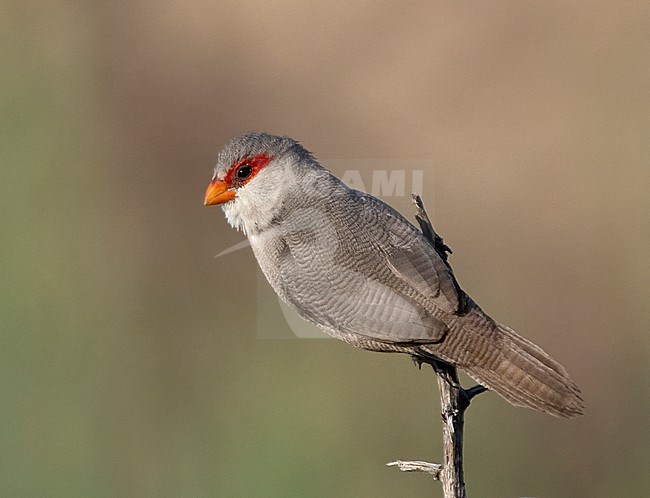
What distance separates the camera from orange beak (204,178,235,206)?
11.0 ft

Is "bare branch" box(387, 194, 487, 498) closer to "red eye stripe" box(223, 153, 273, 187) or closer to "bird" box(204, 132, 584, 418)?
"bird" box(204, 132, 584, 418)

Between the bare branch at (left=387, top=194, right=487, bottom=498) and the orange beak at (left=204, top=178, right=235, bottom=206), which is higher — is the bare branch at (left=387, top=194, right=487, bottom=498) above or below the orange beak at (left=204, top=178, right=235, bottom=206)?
below

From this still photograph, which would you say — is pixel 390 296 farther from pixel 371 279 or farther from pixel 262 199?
pixel 262 199

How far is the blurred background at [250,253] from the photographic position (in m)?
5.21

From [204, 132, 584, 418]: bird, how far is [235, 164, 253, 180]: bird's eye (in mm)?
227

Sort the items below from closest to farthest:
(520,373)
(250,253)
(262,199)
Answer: (520,373) < (262,199) < (250,253)

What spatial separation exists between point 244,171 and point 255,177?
50 mm

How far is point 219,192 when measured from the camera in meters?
3.38

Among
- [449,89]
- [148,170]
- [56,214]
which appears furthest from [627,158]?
[56,214]

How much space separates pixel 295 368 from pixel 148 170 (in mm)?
1905

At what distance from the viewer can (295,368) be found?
549 centimetres

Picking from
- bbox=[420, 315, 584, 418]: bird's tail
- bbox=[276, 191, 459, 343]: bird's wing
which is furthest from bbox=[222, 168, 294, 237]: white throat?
bbox=[420, 315, 584, 418]: bird's tail

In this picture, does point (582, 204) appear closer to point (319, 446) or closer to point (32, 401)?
point (319, 446)

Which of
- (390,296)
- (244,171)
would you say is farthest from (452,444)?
(244,171)
